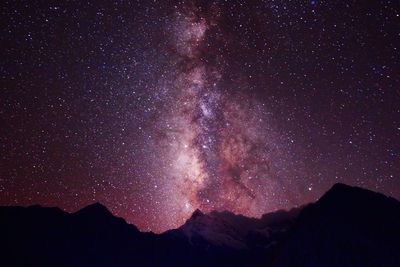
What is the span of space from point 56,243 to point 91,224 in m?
24.8

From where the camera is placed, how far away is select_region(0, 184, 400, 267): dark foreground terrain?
10119cm

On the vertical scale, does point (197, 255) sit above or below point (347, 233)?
above

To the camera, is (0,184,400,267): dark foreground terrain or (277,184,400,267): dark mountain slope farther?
(0,184,400,267): dark foreground terrain

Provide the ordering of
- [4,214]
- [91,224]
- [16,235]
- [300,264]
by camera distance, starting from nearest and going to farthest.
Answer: [300,264]
[16,235]
[4,214]
[91,224]

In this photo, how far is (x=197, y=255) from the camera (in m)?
200

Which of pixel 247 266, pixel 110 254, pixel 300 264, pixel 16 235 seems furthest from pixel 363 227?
pixel 16 235

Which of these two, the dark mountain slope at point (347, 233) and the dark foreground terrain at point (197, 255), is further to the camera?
the dark foreground terrain at point (197, 255)

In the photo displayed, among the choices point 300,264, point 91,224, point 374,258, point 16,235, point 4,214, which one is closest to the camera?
point 374,258

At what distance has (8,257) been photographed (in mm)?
146375

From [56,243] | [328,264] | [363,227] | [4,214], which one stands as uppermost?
[4,214]

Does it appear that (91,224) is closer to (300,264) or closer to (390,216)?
(300,264)

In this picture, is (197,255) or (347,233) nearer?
(347,233)

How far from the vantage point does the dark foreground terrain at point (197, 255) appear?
101 m

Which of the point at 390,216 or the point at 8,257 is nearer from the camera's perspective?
the point at 390,216
